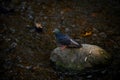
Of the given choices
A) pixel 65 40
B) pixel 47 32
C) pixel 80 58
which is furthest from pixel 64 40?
pixel 47 32

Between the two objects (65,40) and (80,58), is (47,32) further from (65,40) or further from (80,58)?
(80,58)

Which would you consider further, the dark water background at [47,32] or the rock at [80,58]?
the dark water background at [47,32]

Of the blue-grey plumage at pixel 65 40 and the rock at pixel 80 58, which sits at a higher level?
the blue-grey plumage at pixel 65 40

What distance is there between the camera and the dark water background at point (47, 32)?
6139 millimetres

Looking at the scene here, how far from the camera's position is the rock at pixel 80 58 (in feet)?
19.7

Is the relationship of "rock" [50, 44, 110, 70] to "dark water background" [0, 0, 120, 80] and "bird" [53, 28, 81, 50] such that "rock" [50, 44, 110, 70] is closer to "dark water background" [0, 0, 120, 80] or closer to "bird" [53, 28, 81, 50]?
"bird" [53, 28, 81, 50]

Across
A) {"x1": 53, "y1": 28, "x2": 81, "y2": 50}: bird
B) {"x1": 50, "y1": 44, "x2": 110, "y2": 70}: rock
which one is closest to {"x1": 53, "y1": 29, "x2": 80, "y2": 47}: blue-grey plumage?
{"x1": 53, "y1": 28, "x2": 81, "y2": 50}: bird

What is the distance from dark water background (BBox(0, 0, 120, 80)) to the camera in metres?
6.14

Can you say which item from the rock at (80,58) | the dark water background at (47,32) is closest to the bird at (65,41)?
the rock at (80,58)

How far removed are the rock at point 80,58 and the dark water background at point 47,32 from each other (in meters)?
0.23

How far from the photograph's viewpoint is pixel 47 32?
24.9 ft

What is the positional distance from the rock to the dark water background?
234 mm

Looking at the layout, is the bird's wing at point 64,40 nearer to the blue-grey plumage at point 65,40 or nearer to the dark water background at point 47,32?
the blue-grey plumage at point 65,40

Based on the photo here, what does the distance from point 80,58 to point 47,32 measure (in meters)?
1.94
